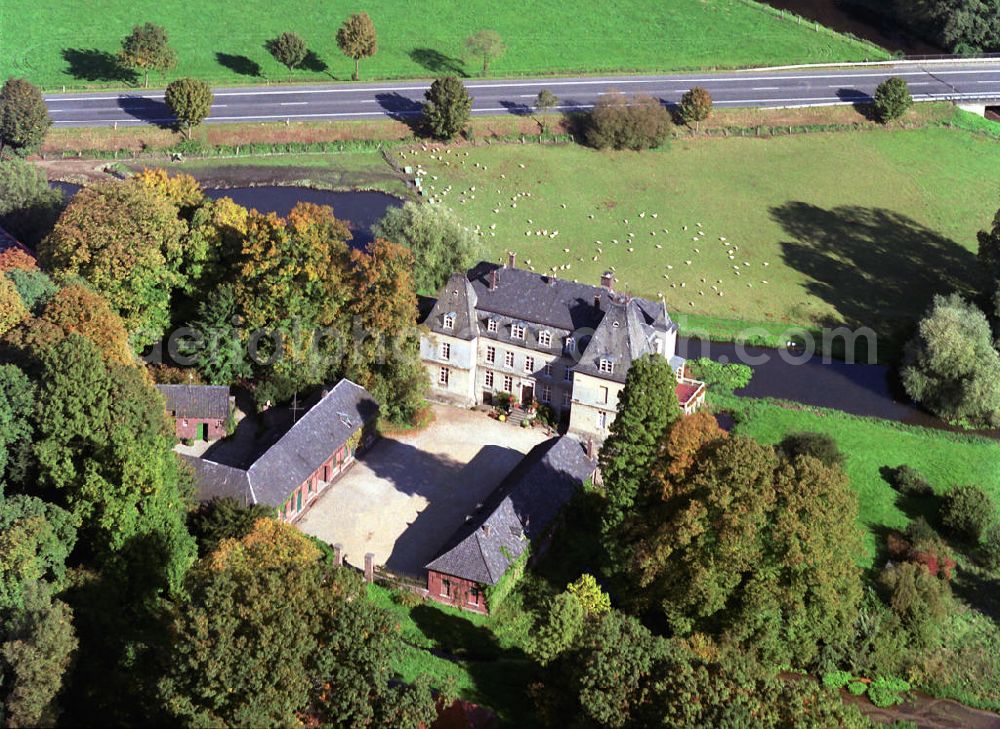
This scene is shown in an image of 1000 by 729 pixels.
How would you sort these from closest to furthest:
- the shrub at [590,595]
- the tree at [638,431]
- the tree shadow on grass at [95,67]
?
the shrub at [590,595] < the tree at [638,431] < the tree shadow on grass at [95,67]

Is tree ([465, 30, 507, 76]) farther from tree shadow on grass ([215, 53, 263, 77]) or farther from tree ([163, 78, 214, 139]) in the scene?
tree ([163, 78, 214, 139])

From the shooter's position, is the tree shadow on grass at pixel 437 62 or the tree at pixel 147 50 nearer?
Answer: the tree at pixel 147 50

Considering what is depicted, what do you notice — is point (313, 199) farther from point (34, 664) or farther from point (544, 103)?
point (34, 664)

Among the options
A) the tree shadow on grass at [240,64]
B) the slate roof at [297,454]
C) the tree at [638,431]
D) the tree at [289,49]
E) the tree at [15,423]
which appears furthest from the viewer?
the tree shadow on grass at [240,64]

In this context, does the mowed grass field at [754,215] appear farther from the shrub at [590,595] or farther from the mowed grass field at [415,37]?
the shrub at [590,595]

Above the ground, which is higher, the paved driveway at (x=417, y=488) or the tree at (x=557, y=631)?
the tree at (x=557, y=631)

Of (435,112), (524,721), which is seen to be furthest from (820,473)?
(435,112)

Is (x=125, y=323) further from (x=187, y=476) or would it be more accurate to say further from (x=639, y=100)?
(x=639, y=100)

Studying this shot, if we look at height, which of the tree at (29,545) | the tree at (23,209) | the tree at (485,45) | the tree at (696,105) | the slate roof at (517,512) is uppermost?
the tree at (485,45)

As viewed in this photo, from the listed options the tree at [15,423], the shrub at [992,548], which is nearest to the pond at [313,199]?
the tree at [15,423]
